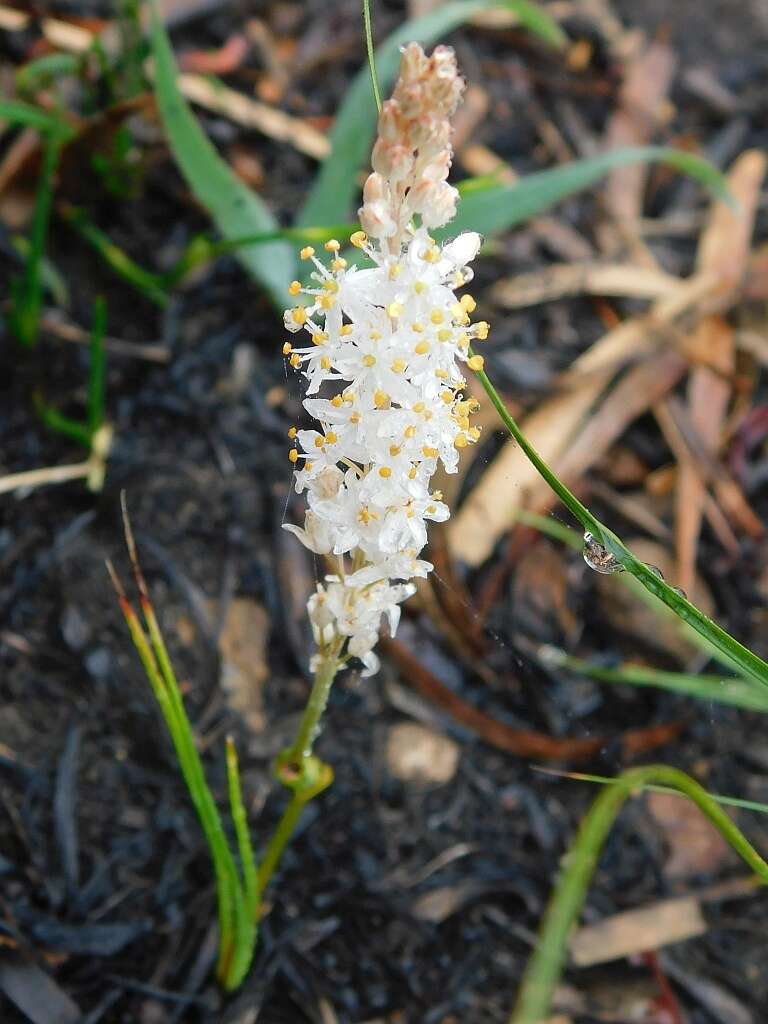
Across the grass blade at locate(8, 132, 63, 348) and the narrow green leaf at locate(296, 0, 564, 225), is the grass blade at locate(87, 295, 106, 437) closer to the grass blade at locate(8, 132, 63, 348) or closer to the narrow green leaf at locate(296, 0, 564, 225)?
the grass blade at locate(8, 132, 63, 348)

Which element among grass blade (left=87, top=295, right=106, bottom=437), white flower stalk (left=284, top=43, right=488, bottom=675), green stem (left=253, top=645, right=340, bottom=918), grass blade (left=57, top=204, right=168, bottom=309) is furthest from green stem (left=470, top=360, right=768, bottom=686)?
grass blade (left=57, top=204, right=168, bottom=309)

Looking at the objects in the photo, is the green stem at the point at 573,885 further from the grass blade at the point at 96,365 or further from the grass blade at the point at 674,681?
the grass blade at the point at 96,365

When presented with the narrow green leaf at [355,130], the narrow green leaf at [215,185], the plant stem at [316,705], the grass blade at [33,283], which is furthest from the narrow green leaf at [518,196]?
the plant stem at [316,705]

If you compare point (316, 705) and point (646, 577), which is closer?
point (646, 577)

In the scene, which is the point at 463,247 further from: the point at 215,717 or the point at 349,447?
the point at 215,717

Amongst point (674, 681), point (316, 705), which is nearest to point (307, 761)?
point (316, 705)

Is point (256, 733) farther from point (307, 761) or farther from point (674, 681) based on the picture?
point (674, 681)
